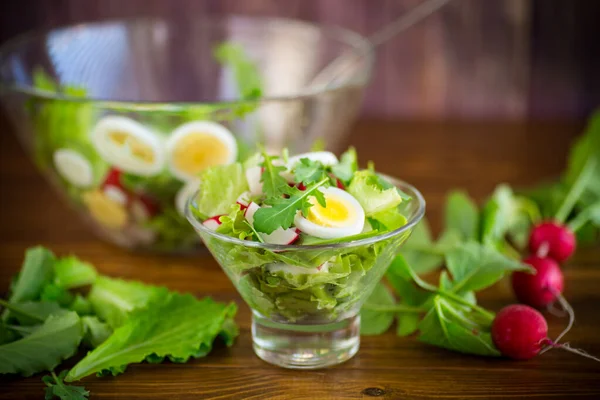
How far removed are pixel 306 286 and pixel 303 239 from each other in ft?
0.16

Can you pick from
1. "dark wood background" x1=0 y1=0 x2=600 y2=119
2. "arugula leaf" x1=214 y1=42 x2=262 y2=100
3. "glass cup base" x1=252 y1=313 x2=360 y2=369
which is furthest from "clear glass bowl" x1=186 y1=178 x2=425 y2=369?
"dark wood background" x1=0 y1=0 x2=600 y2=119

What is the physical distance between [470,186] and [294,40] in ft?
1.43

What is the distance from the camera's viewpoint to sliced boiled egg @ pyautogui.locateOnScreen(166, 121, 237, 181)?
114cm

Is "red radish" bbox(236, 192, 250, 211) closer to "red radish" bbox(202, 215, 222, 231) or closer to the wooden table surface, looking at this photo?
"red radish" bbox(202, 215, 222, 231)

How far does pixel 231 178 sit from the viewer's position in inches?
37.2

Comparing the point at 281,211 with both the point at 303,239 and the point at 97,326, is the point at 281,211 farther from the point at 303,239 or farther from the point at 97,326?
the point at 97,326

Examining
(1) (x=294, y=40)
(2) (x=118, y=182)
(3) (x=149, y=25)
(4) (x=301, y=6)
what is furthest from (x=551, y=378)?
(4) (x=301, y=6)

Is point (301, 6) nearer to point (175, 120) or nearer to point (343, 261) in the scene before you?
point (175, 120)

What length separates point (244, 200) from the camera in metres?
0.90

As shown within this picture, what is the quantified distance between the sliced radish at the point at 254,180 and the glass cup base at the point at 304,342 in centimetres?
14

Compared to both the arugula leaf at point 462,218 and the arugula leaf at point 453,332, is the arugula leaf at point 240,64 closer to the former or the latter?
the arugula leaf at point 462,218

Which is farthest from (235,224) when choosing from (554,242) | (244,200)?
(554,242)

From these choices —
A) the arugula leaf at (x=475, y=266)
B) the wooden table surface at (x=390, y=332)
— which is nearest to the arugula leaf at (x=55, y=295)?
the wooden table surface at (x=390, y=332)

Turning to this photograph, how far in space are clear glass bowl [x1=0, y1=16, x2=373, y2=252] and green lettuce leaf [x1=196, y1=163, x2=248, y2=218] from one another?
0.43ft
